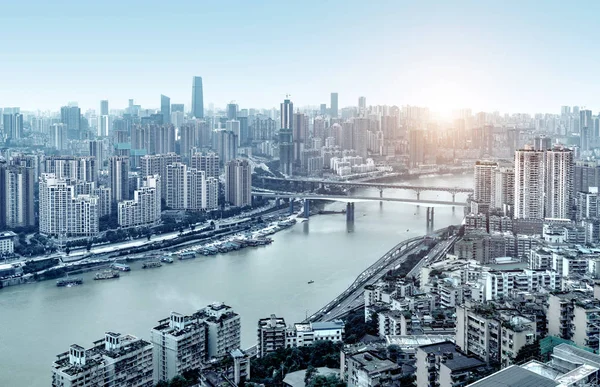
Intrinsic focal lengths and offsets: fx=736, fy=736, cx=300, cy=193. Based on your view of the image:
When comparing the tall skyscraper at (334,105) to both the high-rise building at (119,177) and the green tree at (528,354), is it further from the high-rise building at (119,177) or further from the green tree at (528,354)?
the green tree at (528,354)

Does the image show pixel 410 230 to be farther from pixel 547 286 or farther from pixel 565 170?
pixel 547 286

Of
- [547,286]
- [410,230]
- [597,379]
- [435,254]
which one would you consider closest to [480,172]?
[410,230]

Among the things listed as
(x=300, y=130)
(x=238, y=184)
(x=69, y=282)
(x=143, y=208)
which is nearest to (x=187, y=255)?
(x=69, y=282)

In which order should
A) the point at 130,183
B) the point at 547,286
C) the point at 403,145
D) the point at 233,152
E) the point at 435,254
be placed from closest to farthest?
the point at 547,286
the point at 435,254
the point at 130,183
the point at 233,152
the point at 403,145

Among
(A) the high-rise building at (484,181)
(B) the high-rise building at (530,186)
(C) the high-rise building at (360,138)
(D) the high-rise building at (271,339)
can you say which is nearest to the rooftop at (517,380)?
(D) the high-rise building at (271,339)

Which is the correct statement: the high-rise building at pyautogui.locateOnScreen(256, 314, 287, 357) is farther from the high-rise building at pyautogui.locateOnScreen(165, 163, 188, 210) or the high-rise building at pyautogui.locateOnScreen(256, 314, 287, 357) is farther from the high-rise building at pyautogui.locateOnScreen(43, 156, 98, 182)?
the high-rise building at pyautogui.locateOnScreen(43, 156, 98, 182)
